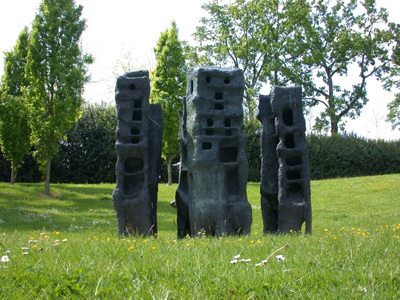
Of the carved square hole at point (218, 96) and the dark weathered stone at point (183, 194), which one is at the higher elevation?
the carved square hole at point (218, 96)

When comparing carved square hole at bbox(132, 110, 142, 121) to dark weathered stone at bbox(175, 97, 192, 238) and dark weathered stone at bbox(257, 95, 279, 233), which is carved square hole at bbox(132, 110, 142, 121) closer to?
dark weathered stone at bbox(175, 97, 192, 238)

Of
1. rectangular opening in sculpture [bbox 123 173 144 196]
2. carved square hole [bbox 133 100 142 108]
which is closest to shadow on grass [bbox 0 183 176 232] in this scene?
rectangular opening in sculpture [bbox 123 173 144 196]

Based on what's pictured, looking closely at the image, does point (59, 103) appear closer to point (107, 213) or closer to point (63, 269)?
point (107, 213)

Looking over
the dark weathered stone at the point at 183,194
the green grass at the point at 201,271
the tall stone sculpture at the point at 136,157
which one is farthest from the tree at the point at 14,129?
the green grass at the point at 201,271

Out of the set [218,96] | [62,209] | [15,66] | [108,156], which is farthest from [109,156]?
[218,96]

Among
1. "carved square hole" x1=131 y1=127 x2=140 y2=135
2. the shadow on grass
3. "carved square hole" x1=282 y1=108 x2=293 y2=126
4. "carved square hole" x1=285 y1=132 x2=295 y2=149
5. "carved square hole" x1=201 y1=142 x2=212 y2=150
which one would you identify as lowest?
the shadow on grass

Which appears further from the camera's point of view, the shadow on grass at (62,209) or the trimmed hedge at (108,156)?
the trimmed hedge at (108,156)

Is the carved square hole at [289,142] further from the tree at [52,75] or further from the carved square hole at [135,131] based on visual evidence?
the tree at [52,75]

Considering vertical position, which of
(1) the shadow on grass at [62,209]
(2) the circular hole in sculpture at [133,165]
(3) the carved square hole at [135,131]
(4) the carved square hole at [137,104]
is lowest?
(1) the shadow on grass at [62,209]

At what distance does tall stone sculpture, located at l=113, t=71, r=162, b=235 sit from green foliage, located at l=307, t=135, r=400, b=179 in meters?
20.7

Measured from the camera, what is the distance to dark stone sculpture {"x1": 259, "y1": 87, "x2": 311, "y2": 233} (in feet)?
28.8

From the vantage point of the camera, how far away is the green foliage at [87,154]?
24.9 metres

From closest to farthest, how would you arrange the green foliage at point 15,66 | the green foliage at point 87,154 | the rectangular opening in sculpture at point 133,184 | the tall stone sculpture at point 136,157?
the tall stone sculpture at point 136,157 → the rectangular opening in sculpture at point 133,184 → the green foliage at point 87,154 → the green foliage at point 15,66

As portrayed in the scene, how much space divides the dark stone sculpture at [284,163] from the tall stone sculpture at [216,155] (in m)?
0.71
